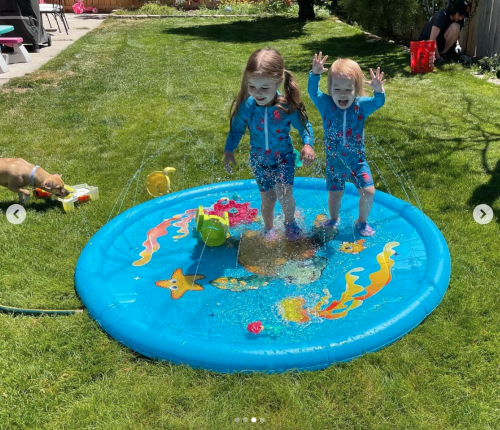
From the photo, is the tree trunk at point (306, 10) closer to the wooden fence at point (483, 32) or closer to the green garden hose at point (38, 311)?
the wooden fence at point (483, 32)

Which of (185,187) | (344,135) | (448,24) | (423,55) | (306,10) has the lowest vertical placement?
(185,187)

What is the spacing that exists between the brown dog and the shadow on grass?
34.8 ft

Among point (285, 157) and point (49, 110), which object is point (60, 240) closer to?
point (285, 157)

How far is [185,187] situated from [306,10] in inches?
559

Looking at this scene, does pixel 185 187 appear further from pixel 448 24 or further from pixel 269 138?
pixel 448 24

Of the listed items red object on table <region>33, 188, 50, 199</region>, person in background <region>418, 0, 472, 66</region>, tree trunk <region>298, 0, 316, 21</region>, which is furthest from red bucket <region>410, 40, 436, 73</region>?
tree trunk <region>298, 0, 316, 21</region>

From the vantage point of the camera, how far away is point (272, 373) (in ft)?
8.73

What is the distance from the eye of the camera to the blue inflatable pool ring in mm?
2777

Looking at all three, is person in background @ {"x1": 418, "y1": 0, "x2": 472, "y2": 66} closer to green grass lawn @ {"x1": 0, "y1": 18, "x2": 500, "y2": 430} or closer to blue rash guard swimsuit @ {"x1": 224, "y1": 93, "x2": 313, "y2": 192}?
green grass lawn @ {"x1": 0, "y1": 18, "x2": 500, "y2": 430}

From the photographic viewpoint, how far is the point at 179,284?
3539 millimetres

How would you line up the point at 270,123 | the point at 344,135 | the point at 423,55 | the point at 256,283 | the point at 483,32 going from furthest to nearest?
the point at 483,32 → the point at 423,55 → the point at 344,135 → the point at 270,123 → the point at 256,283

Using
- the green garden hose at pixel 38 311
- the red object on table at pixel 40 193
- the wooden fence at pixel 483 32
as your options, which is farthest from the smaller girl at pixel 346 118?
the wooden fence at pixel 483 32

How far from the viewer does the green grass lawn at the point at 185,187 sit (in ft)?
8.27

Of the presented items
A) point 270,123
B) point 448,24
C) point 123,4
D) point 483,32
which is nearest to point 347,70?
point 270,123
